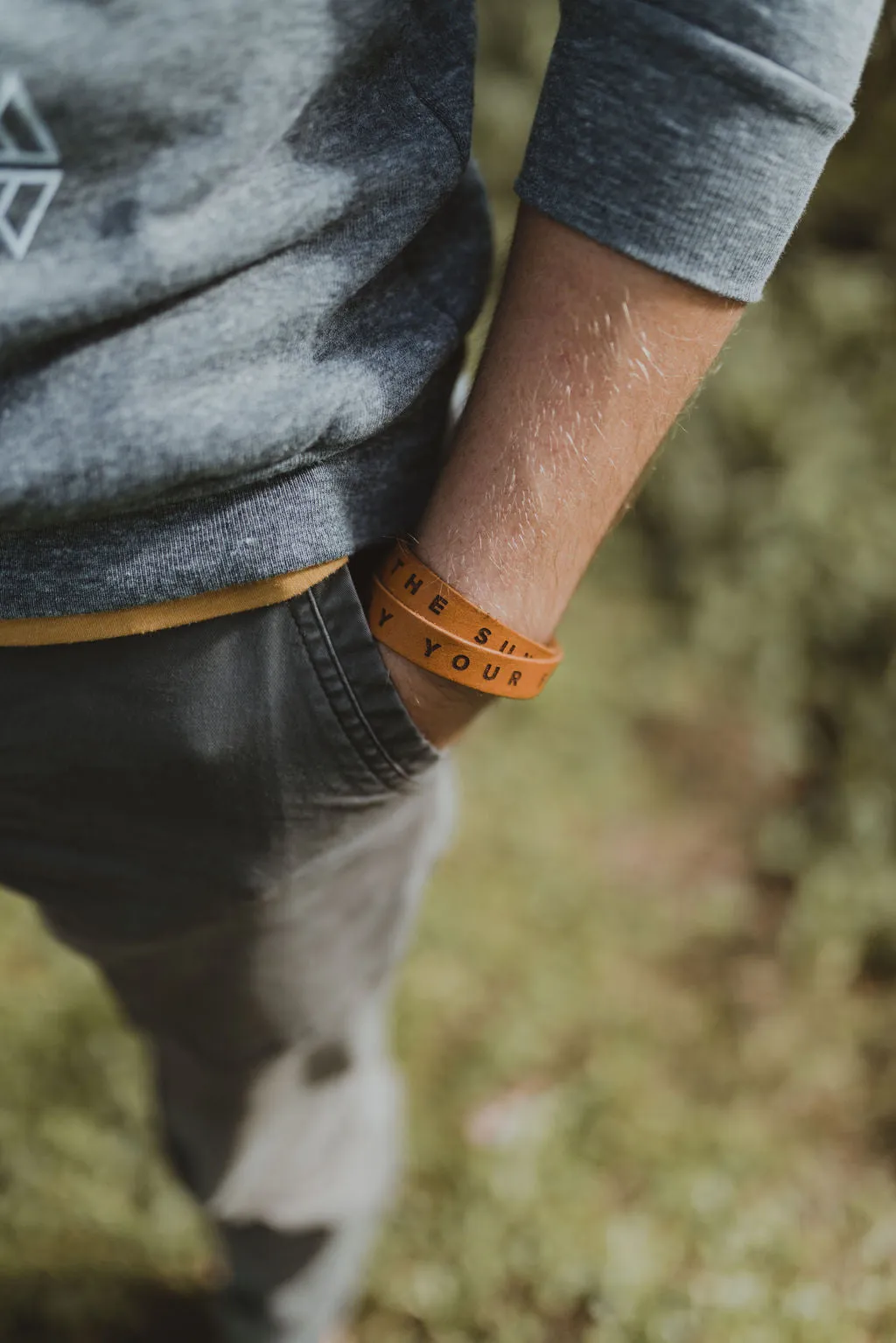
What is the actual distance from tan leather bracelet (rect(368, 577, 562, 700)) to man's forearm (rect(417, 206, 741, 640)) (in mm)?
37

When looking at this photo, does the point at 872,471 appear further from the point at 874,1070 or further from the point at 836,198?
the point at 874,1070

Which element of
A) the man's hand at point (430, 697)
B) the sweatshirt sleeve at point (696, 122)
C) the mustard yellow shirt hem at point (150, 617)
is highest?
the sweatshirt sleeve at point (696, 122)

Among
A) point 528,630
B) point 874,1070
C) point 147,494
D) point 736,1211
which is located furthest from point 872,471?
point 147,494

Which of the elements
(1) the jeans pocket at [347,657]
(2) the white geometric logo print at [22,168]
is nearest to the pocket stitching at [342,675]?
(1) the jeans pocket at [347,657]

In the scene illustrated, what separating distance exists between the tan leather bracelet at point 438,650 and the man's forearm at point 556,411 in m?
0.04

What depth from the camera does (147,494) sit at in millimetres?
755

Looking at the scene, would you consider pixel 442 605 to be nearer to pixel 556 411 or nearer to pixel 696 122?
pixel 556 411

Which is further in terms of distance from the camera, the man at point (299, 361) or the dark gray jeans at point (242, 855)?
the dark gray jeans at point (242, 855)

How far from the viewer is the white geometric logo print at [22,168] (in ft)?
2.24

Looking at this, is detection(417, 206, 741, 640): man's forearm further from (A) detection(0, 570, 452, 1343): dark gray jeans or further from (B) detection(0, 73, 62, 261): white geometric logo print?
(B) detection(0, 73, 62, 261): white geometric logo print

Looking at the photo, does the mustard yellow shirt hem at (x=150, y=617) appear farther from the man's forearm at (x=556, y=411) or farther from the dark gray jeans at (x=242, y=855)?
the man's forearm at (x=556, y=411)

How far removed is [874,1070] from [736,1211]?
1.54ft

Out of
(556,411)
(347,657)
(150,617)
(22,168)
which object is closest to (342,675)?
(347,657)

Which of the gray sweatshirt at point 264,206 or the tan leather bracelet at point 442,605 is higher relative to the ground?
the gray sweatshirt at point 264,206
